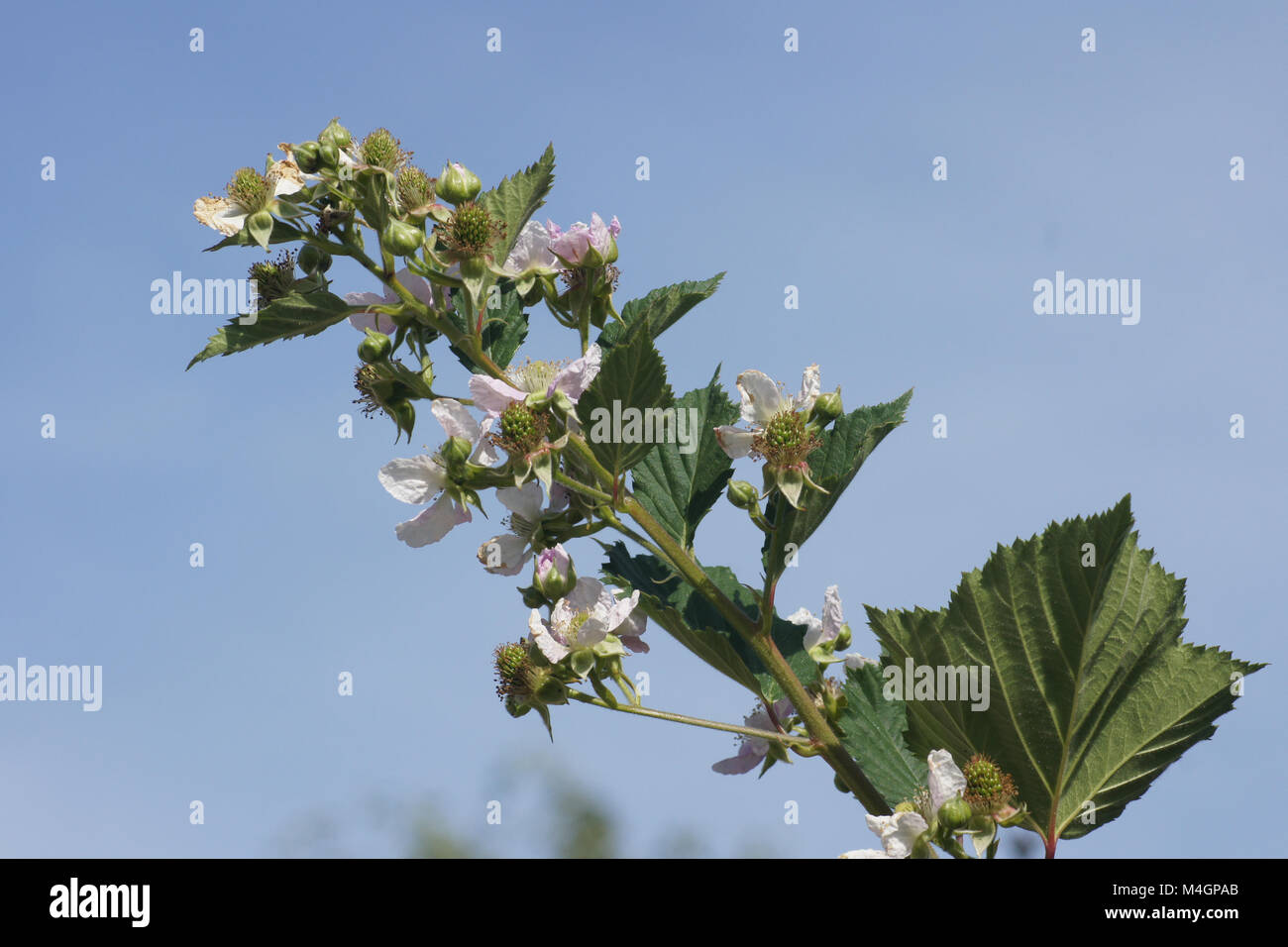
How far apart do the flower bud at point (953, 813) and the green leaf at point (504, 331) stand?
1332mm

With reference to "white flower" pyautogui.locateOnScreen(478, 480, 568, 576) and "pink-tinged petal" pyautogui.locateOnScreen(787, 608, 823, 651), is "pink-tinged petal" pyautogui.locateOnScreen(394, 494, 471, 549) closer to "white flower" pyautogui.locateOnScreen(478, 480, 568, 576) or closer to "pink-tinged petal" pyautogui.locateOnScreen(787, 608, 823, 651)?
"white flower" pyautogui.locateOnScreen(478, 480, 568, 576)

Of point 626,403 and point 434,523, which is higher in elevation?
point 626,403

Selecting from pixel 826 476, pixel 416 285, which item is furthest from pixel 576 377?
pixel 826 476

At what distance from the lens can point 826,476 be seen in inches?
97.0

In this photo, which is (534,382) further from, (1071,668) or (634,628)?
(1071,668)

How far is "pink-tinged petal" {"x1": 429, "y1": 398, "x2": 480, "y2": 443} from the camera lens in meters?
2.41

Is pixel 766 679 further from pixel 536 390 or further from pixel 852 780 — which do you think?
pixel 536 390

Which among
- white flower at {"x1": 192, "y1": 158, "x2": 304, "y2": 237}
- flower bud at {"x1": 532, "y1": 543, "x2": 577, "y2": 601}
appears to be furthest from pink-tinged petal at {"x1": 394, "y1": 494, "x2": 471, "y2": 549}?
white flower at {"x1": 192, "y1": 158, "x2": 304, "y2": 237}

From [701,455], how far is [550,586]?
52 centimetres

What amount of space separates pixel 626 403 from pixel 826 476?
1.58 ft

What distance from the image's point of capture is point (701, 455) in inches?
106

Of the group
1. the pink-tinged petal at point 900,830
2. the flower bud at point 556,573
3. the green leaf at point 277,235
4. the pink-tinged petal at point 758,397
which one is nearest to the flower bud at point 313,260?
the green leaf at point 277,235

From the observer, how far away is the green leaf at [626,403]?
2201mm
